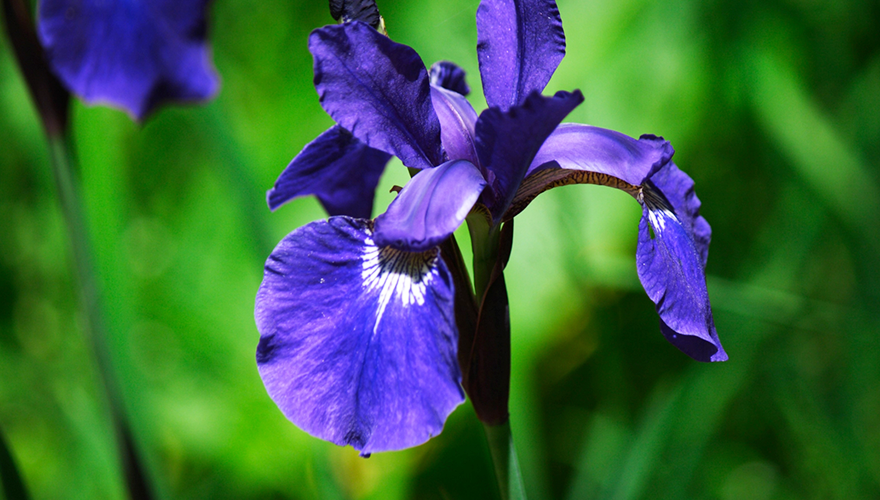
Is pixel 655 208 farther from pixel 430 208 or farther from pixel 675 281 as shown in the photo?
pixel 430 208

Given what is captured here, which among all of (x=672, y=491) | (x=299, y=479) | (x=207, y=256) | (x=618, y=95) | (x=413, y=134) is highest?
(x=413, y=134)

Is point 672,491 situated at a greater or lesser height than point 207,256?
lesser

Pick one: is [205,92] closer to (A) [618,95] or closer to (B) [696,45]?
(A) [618,95]

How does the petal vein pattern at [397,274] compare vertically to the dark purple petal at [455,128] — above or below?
below

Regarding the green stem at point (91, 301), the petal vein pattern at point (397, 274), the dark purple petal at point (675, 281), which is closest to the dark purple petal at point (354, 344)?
the petal vein pattern at point (397, 274)

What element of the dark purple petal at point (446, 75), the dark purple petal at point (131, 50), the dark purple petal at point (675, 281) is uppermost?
the dark purple petal at point (131, 50)

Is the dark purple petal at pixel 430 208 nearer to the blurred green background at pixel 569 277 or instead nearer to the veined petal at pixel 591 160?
the veined petal at pixel 591 160

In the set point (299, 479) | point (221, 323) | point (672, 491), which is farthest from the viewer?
point (221, 323)

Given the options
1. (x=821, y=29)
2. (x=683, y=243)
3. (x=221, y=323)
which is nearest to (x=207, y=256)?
(x=221, y=323)
